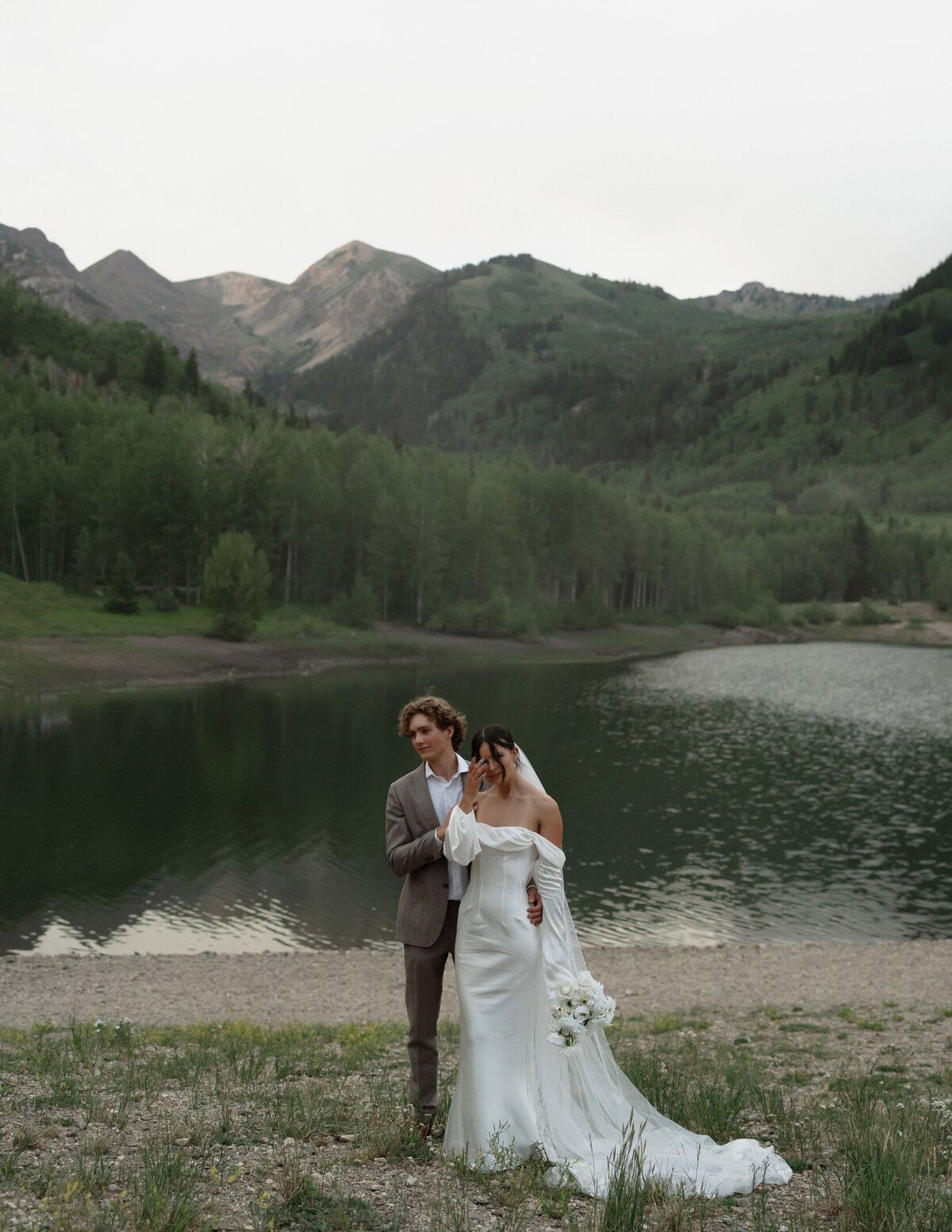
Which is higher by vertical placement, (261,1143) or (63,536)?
(63,536)

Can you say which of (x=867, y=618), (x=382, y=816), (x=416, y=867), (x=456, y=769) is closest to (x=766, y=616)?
(x=867, y=618)

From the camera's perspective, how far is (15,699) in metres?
50.3

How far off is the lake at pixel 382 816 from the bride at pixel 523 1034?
15140 mm

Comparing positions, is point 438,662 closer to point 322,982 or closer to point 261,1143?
point 322,982

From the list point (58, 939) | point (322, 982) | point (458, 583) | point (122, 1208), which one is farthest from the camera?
point (458, 583)

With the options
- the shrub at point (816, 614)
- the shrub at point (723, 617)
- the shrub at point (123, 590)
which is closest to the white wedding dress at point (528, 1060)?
the shrub at point (123, 590)

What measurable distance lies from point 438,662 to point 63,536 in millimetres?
34968

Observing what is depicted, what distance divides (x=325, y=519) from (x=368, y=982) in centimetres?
7551

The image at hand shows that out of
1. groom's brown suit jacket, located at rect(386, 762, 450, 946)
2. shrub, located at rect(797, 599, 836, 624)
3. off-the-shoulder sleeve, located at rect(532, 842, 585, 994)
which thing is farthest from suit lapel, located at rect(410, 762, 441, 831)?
shrub, located at rect(797, 599, 836, 624)

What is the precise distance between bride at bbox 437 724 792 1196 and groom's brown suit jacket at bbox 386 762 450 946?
0.35 meters

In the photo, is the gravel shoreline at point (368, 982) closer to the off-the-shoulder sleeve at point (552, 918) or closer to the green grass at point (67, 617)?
the off-the-shoulder sleeve at point (552, 918)

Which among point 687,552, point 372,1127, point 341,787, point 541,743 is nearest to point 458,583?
point 687,552

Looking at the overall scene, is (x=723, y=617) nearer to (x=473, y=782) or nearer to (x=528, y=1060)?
(x=528, y=1060)

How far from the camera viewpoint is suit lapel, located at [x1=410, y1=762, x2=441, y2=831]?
7.27 meters
